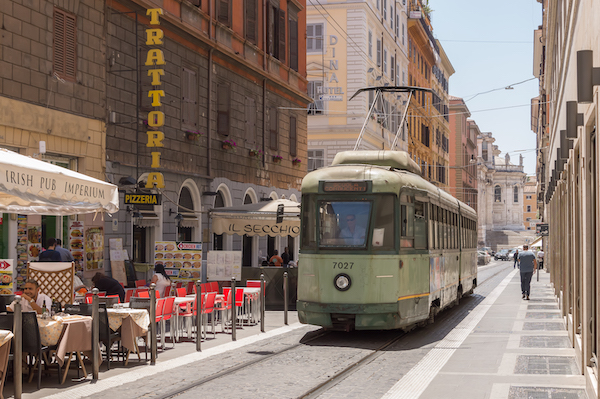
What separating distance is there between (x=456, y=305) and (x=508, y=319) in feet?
16.4

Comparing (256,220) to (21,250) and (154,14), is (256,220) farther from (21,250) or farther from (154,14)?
(21,250)

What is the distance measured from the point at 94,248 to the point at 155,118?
13.2 feet

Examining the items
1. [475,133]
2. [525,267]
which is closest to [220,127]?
[525,267]

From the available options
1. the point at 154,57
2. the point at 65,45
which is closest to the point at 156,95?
the point at 154,57

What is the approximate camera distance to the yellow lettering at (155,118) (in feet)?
69.5

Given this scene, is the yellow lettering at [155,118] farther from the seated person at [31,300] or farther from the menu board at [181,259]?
the seated person at [31,300]

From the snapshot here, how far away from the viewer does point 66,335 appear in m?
10.3

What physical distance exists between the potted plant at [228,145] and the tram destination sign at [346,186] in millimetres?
12935

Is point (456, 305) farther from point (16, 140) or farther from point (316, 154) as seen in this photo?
point (316, 154)

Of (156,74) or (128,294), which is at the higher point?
(156,74)

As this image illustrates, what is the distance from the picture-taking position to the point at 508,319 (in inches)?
750

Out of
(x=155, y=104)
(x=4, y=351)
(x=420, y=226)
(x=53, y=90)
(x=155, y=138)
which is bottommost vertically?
(x=4, y=351)

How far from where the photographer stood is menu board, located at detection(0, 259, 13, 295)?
12.8m

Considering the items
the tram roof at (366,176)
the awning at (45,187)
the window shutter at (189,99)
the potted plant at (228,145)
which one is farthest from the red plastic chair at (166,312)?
the potted plant at (228,145)
